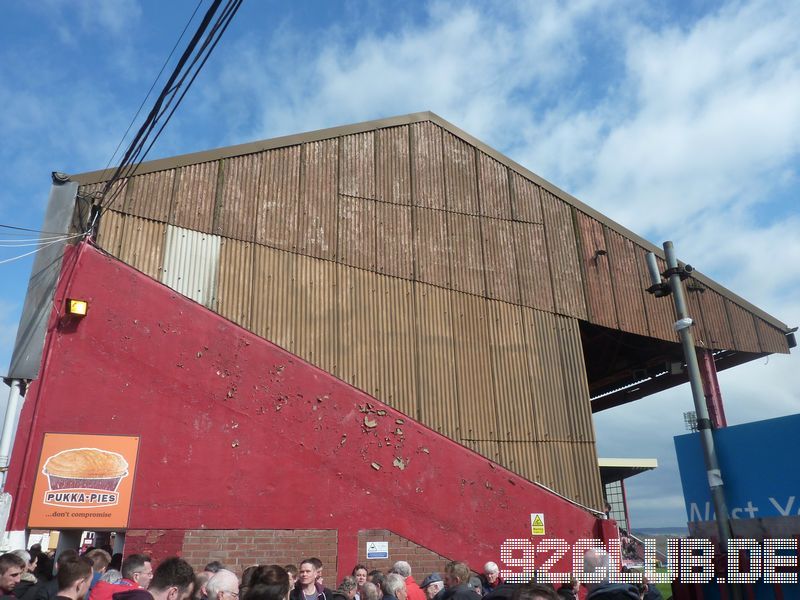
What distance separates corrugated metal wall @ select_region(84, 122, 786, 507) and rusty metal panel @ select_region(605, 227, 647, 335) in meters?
0.04

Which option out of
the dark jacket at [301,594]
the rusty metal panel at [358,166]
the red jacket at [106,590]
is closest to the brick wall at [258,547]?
the dark jacket at [301,594]

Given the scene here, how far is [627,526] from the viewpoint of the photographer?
2466 centimetres

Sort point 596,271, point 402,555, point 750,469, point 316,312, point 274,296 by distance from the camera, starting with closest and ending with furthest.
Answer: point 750,469 < point 402,555 < point 274,296 < point 316,312 < point 596,271

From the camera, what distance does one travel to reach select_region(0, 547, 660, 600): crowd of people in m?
3.86

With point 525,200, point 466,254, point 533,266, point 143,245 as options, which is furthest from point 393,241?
point 143,245

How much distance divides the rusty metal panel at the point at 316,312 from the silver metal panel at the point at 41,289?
4131 mm

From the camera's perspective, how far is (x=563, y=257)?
15.4 metres

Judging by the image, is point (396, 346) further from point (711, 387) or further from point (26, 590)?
point (711, 387)

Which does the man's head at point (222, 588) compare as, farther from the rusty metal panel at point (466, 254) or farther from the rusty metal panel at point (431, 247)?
the rusty metal panel at point (466, 254)

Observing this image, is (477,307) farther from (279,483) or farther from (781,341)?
(781,341)

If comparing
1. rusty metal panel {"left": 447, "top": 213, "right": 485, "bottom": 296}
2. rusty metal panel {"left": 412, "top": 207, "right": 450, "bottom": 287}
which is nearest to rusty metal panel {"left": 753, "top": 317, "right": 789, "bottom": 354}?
rusty metal panel {"left": 447, "top": 213, "right": 485, "bottom": 296}

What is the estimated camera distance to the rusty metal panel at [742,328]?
1680cm

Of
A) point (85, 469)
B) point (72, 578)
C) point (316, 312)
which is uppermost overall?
point (316, 312)

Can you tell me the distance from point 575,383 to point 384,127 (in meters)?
7.50
